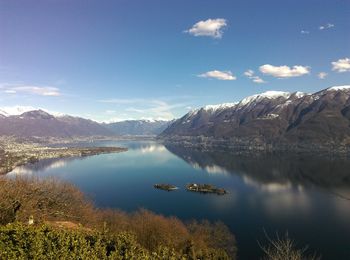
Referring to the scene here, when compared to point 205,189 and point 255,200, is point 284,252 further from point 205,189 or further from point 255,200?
point 205,189

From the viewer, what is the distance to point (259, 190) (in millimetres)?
142250

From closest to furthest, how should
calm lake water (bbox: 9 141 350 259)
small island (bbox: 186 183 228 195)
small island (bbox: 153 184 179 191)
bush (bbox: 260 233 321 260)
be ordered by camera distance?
bush (bbox: 260 233 321 260), calm lake water (bbox: 9 141 350 259), small island (bbox: 186 183 228 195), small island (bbox: 153 184 179 191)

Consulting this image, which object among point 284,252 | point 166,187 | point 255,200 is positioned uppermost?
point 284,252

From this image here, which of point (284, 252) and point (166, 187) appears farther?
point (166, 187)

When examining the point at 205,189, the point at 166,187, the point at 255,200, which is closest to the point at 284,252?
the point at 255,200

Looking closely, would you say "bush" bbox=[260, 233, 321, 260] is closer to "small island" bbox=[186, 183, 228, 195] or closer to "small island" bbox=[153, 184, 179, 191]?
"small island" bbox=[186, 183, 228, 195]

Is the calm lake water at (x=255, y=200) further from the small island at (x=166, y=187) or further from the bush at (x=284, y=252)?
the small island at (x=166, y=187)

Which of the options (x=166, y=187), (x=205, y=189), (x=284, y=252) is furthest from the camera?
(x=166, y=187)

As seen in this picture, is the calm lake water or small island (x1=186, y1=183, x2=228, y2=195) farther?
small island (x1=186, y1=183, x2=228, y2=195)

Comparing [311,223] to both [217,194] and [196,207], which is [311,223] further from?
[217,194]

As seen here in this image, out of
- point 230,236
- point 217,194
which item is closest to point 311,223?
point 230,236

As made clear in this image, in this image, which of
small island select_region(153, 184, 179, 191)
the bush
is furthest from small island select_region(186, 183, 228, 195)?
the bush

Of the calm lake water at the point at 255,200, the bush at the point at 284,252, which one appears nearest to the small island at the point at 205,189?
the calm lake water at the point at 255,200

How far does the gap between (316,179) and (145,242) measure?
12689cm
